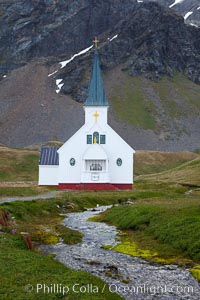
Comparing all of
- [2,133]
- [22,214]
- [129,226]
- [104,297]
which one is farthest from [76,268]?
[2,133]

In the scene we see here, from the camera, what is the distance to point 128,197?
53.3 metres

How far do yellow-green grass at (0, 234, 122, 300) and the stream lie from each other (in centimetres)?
93

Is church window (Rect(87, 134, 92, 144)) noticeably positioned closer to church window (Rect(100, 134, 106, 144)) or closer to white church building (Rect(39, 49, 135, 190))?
white church building (Rect(39, 49, 135, 190))

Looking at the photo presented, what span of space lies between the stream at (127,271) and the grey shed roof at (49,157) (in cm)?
4622

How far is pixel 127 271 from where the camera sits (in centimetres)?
2003

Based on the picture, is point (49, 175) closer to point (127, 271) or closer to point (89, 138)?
point (89, 138)

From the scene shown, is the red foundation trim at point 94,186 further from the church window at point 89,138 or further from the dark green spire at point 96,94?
the dark green spire at point 96,94

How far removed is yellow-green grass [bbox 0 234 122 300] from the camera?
51.5 ft

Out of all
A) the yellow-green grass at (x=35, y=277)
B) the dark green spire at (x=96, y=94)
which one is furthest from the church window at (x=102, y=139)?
the yellow-green grass at (x=35, y=277)

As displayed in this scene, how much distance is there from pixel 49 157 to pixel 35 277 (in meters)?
57.9

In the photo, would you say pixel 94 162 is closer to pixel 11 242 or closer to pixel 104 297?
pixel 11 242

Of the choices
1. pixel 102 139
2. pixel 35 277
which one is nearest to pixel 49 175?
pixel 102 139

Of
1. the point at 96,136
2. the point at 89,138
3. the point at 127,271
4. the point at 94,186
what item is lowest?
the point at 94,186

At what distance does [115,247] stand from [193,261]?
498 cm
